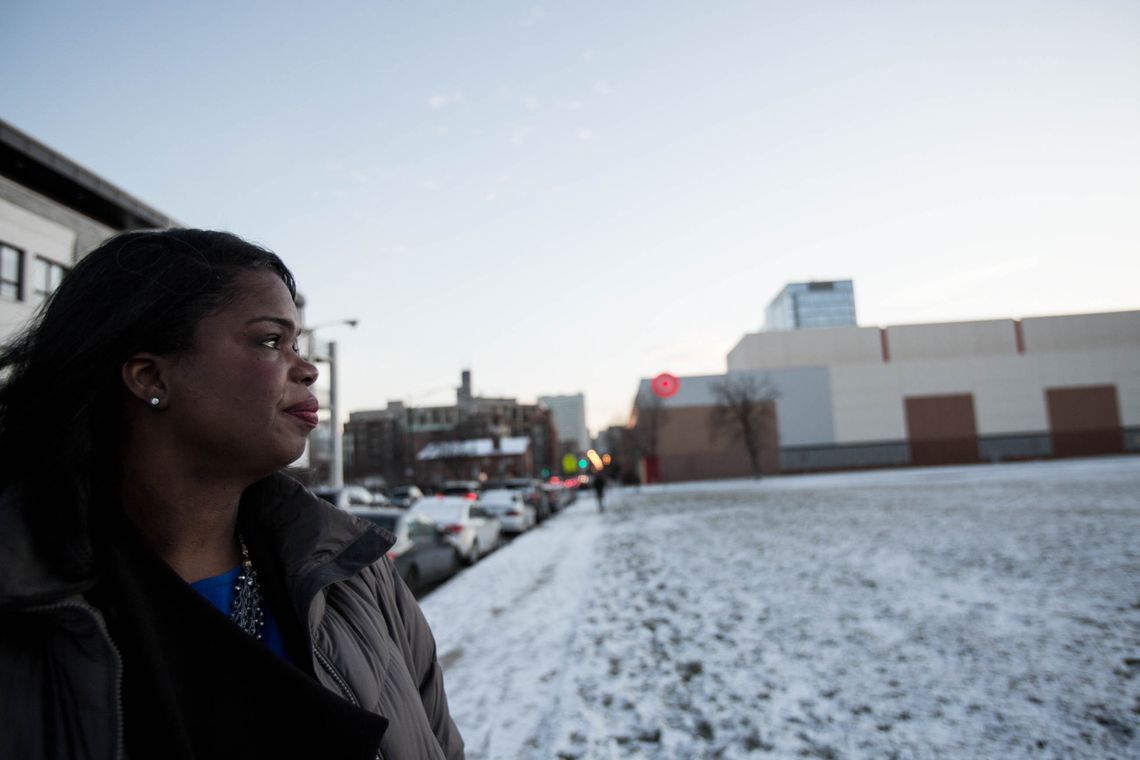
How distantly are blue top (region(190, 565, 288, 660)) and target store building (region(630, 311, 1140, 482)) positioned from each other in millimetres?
63943

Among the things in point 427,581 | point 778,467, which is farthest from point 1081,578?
point 778,467

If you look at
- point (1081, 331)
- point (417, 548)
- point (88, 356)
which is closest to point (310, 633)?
point (88, 356)

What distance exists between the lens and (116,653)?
3.78 ft

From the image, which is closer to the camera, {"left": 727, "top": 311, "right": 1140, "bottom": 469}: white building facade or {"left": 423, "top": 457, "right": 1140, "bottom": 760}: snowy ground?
{"left": 423, "top": 457, "right": 1140, "bottom": 760}: snowy ground

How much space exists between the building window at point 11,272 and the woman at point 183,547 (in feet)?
70.1

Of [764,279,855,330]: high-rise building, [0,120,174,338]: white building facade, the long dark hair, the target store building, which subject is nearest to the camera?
the long dark hair

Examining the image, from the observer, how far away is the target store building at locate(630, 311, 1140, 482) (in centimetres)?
6462

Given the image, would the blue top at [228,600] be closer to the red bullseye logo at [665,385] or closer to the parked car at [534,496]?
the parked car at [534,496]

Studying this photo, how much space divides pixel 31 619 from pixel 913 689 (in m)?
5.43

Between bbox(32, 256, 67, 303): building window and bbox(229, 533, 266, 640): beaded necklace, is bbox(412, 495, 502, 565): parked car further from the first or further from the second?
bbox(32, 256, 67, 303): building window

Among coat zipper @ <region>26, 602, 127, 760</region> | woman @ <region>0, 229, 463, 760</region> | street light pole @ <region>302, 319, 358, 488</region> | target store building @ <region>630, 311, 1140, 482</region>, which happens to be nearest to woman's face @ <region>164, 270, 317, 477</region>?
woman @ <region>0, 229, 463, 760</region>

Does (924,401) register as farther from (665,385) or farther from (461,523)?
(461,523)

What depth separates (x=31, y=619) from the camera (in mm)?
1134

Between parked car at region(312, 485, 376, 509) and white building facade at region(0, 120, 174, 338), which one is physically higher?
white building facade at region(0, 120, 174, 338)
